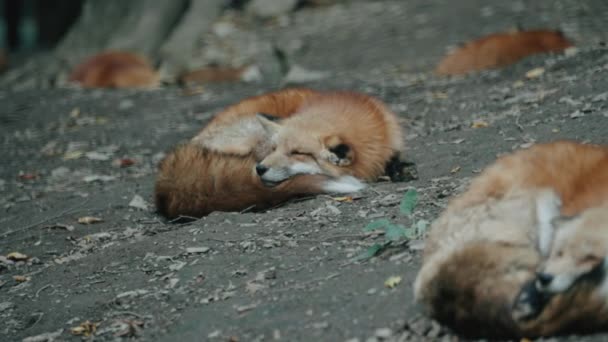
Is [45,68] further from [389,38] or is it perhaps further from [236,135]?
[236,135]

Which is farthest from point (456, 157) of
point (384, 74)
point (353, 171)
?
point (384, 74)

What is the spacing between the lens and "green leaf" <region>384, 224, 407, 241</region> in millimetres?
4645

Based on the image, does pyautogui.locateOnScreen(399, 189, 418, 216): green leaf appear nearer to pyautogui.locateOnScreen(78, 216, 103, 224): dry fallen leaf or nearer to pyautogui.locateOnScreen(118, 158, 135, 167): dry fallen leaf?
pyautogui.locateOnScreen(78, 216, 103, 224): dry fallen leaf

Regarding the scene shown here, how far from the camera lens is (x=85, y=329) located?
4672 mm

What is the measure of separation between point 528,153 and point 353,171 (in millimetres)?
2524

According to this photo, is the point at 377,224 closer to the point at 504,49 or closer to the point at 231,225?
the point at 231,225

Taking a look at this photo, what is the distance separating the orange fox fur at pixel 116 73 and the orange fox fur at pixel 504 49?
486 centimetres

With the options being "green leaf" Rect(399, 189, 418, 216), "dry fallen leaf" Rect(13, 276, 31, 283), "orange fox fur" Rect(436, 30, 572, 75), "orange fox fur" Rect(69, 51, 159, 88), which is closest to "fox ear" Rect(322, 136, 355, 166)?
"green leaf" Rect(399, 189, 418, 216)

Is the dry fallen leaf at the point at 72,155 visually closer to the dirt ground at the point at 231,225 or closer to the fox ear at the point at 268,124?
the dirt ground at the point at 231,225

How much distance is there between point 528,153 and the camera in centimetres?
385

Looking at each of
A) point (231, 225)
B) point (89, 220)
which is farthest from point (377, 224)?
point (89, 220)

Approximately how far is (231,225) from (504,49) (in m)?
5.13

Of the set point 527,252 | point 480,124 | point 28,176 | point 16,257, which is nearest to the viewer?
point 527,252

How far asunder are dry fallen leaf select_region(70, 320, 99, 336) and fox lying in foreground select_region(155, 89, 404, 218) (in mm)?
1453
